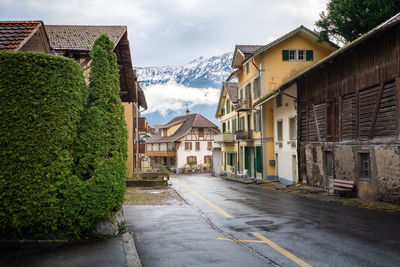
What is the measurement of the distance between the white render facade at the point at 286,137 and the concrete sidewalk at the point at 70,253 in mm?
18759

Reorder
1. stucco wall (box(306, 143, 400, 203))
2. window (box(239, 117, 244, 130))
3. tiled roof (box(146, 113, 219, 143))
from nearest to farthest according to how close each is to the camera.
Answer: stucco wall (box(306, 143, 400, 203)), window (box(239, 117, 244, 130)), tiled roof (box(146, 113, 219, 143))

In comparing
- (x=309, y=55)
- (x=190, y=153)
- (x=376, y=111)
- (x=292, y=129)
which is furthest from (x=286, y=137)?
(x=190, y=153)

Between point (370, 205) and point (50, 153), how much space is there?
11949 mm

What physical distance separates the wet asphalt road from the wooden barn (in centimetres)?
280

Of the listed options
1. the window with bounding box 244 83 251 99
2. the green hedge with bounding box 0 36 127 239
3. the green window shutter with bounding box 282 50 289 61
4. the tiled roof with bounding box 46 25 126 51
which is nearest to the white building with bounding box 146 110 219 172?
Result: the window with bounding box 244 83 251 99

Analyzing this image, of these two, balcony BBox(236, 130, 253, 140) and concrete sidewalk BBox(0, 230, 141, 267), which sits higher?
balcony BBox(236, 130, 253, 140)

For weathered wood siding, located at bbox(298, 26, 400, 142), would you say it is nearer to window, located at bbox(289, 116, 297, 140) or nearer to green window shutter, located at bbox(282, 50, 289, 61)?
window, located at bbox(289, 116, 297, 140)

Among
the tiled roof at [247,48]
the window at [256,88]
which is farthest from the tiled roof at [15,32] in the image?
the tiled roof at [247,48]

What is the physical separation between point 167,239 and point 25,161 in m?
3.46

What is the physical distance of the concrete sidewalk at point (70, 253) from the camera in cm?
606

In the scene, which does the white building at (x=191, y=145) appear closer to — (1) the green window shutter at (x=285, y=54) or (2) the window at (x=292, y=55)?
(2) the window at (x=292, y=55)

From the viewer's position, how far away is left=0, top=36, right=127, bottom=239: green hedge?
6.88 m

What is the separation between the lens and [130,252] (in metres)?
6.75

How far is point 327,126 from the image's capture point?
784 inches
